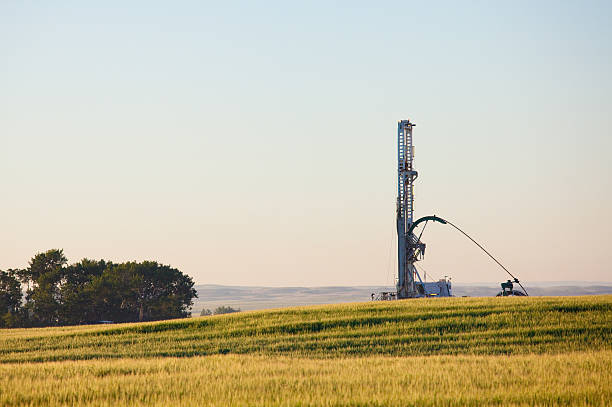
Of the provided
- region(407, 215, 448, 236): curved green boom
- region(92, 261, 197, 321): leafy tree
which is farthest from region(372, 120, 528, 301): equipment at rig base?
region(92, 261, 197, 321): leafy tree

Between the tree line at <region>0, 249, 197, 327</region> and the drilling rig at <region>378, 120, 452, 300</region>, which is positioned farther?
the tree line at <region>0, 249, 197, 327</region>

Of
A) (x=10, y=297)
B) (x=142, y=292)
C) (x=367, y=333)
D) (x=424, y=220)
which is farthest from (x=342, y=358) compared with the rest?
(x=10, y=297)

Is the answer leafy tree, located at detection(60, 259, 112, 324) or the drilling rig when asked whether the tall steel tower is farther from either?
leafy tree, located at detection(60, 259, 112, 324)

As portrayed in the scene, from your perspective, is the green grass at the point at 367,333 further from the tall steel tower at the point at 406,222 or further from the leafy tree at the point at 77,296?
the leafy tree at the point at 77,296

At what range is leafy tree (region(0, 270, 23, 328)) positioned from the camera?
8700 centimetres

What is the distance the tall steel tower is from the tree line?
3526 cm

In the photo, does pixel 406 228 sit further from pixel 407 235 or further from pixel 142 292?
pixel 142 292

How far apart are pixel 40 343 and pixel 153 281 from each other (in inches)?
1941

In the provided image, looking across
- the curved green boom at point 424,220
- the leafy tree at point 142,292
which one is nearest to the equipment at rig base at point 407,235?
the curved green boom at point 424,220

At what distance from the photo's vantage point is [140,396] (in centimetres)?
1762

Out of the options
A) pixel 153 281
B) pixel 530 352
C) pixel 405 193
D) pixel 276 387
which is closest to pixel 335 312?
pixel 530 352

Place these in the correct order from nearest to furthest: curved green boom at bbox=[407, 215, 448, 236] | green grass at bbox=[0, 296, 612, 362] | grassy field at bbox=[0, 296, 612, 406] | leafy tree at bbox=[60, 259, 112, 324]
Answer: grassy field at bbox=[0, 296, 612, 406], green grass at bbox=[0, 296, 612, 362], curved green boom at bbox=[407, 215, 448, 236], leafy tree at bbox=[60, 259, 112, 324]

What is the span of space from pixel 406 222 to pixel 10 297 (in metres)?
53.8

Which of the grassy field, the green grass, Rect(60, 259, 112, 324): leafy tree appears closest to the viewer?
the grassy field
